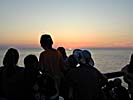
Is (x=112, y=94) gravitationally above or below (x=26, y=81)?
below

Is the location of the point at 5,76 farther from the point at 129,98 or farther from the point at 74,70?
the point at 129,98

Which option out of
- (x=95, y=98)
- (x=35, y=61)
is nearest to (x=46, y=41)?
(x=35, y=61)

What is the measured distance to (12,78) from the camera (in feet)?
19.0

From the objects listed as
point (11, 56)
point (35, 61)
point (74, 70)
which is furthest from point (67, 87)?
point (11, 56)

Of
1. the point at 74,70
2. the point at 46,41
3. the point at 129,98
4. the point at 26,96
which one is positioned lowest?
the point at 129,98

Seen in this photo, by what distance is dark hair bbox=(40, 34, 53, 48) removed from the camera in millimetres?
7239

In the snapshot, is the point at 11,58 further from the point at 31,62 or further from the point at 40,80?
the point at 40,80

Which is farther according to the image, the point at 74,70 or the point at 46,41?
the point at 46,41

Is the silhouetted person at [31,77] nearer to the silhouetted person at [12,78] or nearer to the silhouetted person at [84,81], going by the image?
the silhouetted person at [12,78]

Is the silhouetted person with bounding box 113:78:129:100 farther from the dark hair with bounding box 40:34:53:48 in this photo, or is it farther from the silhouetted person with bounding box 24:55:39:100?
the silhouetted person with bounding box 24:55:39:100

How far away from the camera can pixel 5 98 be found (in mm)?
5980

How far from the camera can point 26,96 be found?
5.84 metres

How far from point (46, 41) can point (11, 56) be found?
149cm

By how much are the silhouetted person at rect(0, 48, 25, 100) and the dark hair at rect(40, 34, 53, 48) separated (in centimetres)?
141
